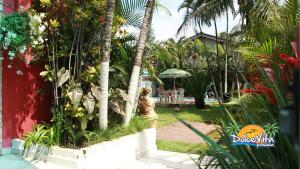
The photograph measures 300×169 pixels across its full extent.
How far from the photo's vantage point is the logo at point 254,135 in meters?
3.10

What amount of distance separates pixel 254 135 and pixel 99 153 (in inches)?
121


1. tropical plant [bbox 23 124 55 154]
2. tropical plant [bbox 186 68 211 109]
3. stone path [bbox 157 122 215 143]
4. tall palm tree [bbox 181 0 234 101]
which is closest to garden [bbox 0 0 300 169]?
tropical plant [bbox 23 124 55 154]

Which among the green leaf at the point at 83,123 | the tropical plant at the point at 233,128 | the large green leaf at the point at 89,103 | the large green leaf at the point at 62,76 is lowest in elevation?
the green leaf at the point at 83,123

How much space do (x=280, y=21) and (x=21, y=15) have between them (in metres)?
4.24

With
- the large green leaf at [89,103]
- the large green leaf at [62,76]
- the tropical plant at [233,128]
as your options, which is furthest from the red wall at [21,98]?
the tropical plant at [233,128]

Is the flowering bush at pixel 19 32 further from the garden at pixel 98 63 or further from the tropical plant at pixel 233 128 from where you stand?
the tropical plant at pixel 233 128

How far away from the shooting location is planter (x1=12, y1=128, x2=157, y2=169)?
542 cm

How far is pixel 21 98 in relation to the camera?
6.52m

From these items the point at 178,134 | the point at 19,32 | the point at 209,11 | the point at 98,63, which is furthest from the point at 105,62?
the point at 209,11

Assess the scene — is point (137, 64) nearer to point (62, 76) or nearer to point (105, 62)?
point (105, 62)

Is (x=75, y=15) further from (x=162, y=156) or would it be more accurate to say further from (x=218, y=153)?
(x=218, y=153)

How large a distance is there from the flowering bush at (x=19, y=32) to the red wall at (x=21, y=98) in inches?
18.5

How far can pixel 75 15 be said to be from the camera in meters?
6.13

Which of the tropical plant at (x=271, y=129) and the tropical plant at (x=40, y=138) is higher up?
the tropical plant at (x=271, y=129)
